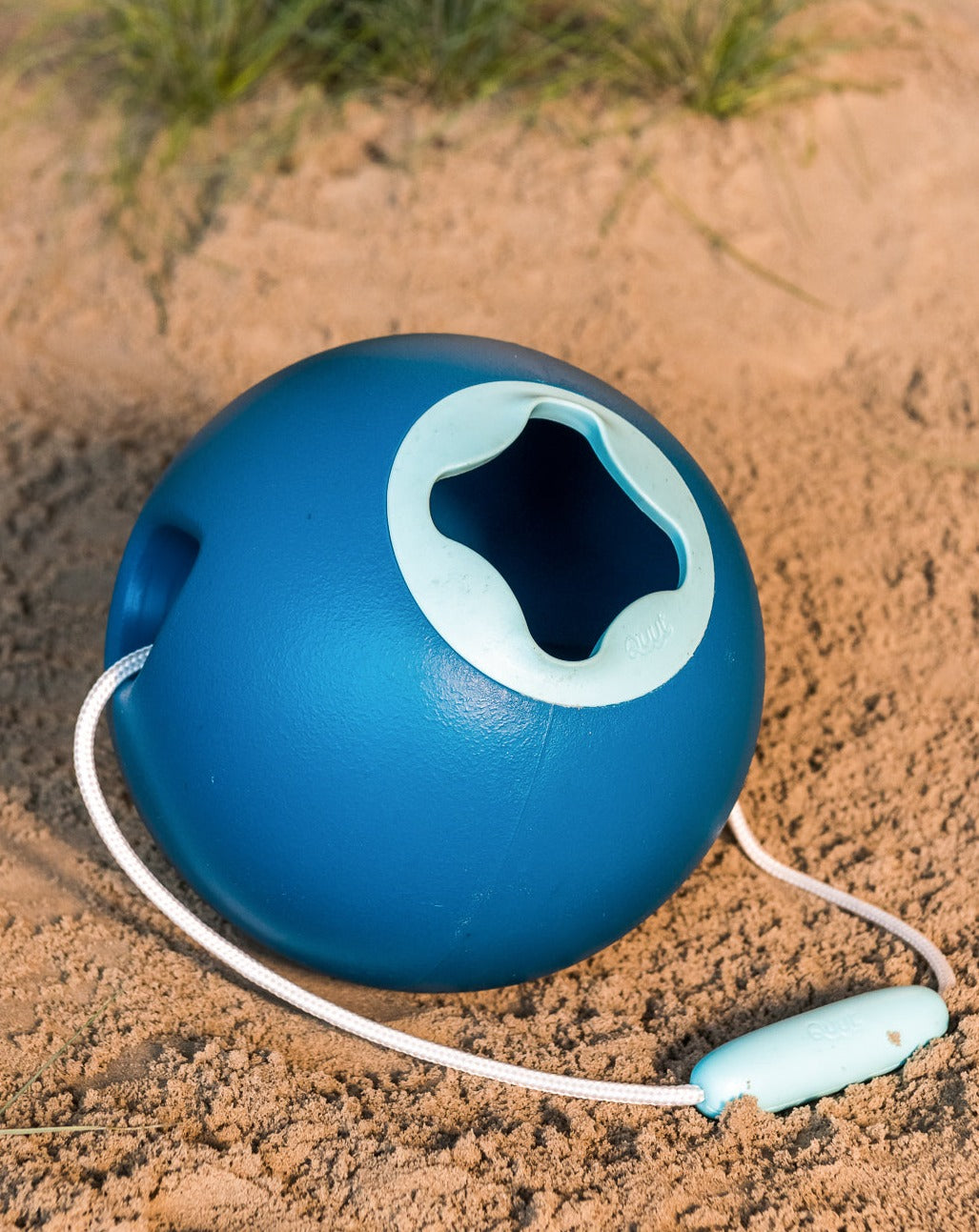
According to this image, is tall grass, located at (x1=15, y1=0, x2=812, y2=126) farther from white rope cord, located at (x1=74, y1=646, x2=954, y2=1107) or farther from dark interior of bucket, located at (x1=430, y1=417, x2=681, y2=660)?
white rope cord, located at (x1=74, y1=646, x2=954, y2=1107)

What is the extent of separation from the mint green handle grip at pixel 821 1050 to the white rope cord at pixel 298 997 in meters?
Result: 0.05

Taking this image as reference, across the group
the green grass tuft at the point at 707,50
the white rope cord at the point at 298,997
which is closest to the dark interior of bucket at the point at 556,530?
the white rope cord at the point at 298,997

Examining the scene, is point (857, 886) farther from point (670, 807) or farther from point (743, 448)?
point (743, 448)

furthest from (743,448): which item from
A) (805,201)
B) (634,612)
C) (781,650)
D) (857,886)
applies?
(634,612)

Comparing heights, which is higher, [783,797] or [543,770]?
[543,770]

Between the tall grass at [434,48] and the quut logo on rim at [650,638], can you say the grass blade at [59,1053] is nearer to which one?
the quut logo on rim at [650,638]

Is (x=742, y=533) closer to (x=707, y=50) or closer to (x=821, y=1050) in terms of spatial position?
(x=821, y=1050)

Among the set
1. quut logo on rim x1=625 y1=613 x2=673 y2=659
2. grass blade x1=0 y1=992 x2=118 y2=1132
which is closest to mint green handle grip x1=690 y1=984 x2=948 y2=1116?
quut logo on rim x1=625 y1=613 x2=673 y2=659

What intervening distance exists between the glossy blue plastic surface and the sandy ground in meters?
0.20

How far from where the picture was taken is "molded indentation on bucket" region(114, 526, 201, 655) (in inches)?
69.8

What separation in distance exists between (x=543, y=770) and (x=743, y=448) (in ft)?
4.49

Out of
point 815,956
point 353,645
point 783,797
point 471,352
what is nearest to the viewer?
point 353,645

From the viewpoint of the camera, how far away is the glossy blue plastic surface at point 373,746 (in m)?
1.52

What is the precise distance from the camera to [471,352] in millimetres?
1775
